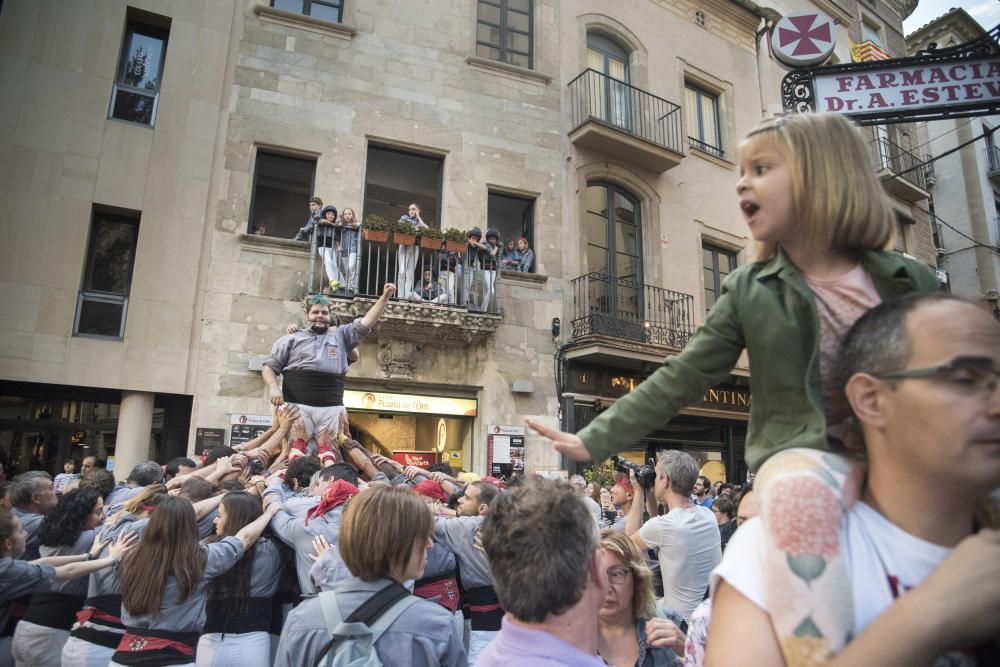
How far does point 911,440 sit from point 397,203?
13.3 m

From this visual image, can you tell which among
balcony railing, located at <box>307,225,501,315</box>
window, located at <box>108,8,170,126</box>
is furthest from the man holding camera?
window, located at <box>108,8,170,126</box>

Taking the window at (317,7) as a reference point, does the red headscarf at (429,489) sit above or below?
below

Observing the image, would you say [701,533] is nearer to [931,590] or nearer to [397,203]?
[931,590]

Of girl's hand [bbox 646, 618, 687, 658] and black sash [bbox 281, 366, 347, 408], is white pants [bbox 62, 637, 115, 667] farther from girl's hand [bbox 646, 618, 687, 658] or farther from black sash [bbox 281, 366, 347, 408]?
girl's hand [bbox 646, 618, 687, 658]

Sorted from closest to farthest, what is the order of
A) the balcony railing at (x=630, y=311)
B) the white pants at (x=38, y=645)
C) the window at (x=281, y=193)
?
the white pants at (x=38, y=645) < the window at (x=281, y=193) < the balcony railing at (x=630, y=311)

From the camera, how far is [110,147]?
10797 millimetres

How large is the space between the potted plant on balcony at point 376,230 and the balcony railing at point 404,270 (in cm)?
3

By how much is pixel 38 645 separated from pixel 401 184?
36.5 ft

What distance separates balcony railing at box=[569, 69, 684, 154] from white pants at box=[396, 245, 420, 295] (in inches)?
210

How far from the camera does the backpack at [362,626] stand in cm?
227

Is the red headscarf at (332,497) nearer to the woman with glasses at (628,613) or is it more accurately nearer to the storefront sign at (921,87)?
the woman with glasses at (628,613)

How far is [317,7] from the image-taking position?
42.6ft

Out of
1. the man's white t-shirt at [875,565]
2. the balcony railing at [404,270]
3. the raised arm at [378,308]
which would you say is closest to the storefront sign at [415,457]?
the balcony railing at [404,270]

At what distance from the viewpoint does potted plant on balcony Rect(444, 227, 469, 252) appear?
38.7 feet
